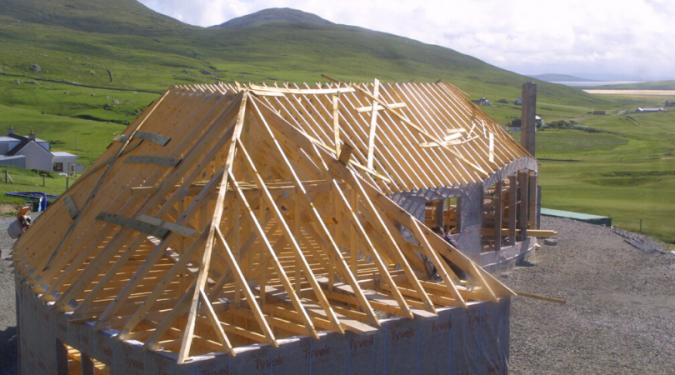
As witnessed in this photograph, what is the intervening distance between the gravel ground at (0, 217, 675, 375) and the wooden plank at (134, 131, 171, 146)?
16.0 ft

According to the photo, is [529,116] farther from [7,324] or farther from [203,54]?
[203,54]

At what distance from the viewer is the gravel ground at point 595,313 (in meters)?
11.3

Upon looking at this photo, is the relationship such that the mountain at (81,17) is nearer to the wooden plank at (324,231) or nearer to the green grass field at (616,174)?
the green grass field at (616,174)

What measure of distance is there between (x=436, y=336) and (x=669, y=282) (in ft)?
36.8

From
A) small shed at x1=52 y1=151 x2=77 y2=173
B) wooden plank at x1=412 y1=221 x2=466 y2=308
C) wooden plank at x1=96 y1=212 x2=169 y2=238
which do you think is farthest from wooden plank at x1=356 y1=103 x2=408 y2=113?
small shed at x1=52 y1=151 x2=77 y2=173

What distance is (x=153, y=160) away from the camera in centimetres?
Result: 997

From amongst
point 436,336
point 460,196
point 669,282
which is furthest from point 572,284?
point 436,336

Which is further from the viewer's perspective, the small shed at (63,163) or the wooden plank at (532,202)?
the small shed at (63,163)

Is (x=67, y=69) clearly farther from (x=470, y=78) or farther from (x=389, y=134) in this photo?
(x=389, y=134)

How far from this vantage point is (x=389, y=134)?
15.9 meters

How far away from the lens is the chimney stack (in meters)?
20.8

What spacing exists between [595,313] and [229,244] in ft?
29.2

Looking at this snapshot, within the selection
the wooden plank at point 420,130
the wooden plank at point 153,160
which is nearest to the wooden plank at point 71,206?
the wooden plank at point 153,160

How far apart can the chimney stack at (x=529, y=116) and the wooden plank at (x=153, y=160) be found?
13898 millimetres
